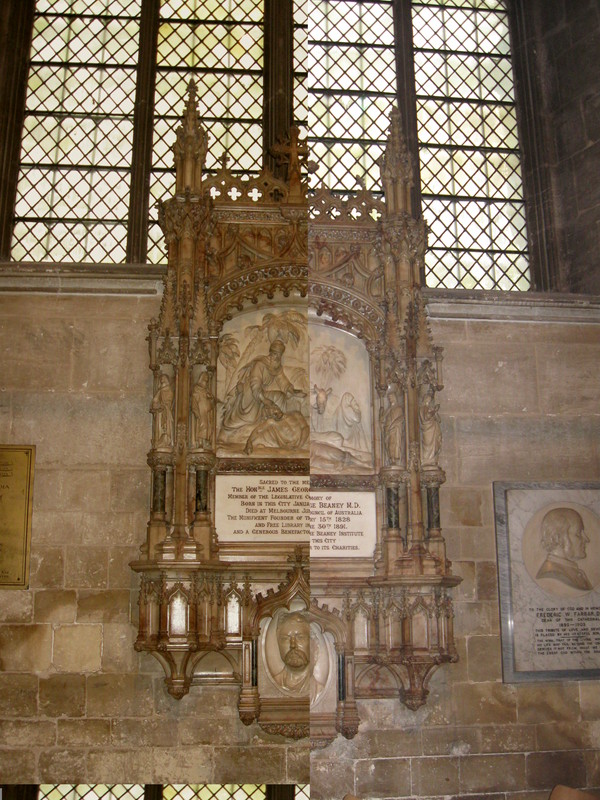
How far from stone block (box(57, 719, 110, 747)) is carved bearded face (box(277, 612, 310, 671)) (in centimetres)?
86

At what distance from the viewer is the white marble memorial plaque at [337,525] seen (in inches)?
30.6

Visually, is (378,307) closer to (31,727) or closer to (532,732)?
(532,732)

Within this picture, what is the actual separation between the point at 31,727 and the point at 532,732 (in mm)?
2980

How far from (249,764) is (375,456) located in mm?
2880

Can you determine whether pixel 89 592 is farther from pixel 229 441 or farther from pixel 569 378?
pixel 569 378

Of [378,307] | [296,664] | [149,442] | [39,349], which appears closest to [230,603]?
[296,664]

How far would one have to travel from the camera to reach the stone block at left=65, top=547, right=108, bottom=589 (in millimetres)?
3379

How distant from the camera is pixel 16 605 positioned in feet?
10.7

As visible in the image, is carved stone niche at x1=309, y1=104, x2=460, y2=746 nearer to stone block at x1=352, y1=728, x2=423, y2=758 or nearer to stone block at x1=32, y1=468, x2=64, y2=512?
stone block at x1=352, y1=728, x2=423, y2=758

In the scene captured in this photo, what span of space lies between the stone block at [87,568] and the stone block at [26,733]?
0.56 meters

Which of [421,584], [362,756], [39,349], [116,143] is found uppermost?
[116,143]

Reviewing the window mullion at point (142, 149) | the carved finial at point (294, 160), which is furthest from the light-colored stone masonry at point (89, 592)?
the window mullion at point (142, 149)

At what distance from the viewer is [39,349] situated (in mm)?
3439

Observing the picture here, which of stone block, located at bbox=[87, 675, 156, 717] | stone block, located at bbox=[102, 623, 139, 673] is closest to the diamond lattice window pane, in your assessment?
stone block, located at bbox=[102, 623, 139, 673]
